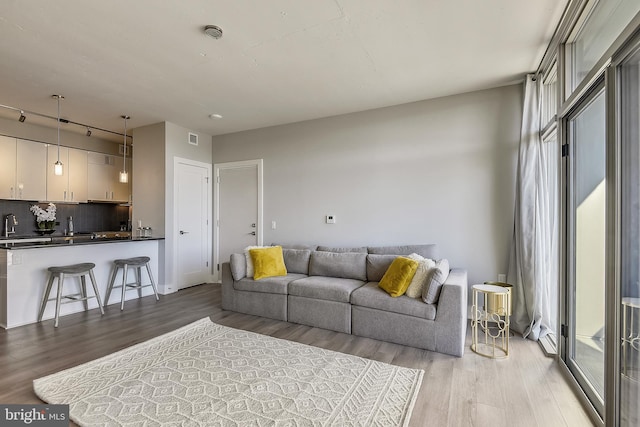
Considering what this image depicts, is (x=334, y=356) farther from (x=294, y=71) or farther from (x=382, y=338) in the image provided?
(x=294, y=71)

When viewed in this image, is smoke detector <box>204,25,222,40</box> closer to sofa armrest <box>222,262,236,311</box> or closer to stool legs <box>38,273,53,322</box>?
sofa armrest <box>222,262,236,311</box>

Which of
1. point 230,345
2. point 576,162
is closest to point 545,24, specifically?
point 576,162

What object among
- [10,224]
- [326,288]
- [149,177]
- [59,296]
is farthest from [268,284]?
[10,224]

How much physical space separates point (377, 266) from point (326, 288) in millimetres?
699

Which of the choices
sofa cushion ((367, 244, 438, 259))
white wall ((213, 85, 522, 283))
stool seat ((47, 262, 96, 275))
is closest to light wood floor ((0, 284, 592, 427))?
stool seat ((47, 262, 96, 275))

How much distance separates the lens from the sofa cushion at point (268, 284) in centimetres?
360

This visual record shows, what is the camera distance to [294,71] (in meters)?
A: 3.08

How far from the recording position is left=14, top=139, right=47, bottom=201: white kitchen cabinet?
15.6ft

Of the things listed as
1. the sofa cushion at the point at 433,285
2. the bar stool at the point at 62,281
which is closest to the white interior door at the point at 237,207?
the bar stool at the point at 62,281

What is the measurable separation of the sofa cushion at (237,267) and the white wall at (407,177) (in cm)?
101

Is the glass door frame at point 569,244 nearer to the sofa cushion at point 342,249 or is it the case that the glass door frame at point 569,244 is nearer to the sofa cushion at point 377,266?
the sofa cushion at point 377,266

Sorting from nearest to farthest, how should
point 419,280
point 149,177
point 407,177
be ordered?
1. point 419,280
2. point 407,177
3. point 149,177

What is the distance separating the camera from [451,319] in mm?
2701

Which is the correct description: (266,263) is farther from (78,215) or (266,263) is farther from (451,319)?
(78,215)
